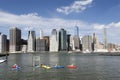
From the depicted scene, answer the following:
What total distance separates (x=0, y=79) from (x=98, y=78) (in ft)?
96.3

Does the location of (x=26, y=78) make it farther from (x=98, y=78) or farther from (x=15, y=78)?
(x=98, y=78)

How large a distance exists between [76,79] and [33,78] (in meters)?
13.1

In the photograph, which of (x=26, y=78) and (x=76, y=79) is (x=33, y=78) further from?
(x=76, y=79)

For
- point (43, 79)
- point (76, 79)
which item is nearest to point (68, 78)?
point (76, 79)

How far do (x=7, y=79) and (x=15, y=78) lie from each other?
279 centimetres

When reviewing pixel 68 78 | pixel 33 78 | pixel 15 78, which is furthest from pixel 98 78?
pixel 15 78

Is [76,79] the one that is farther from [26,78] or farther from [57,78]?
[26,78]

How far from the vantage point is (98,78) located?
233ft

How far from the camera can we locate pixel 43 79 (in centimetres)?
6875

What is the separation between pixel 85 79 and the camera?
68.9 meters

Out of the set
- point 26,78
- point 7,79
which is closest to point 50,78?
point 26,78

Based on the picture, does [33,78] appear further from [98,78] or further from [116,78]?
[116,78]

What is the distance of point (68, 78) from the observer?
71000 mm

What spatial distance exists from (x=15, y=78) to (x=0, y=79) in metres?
4.54
